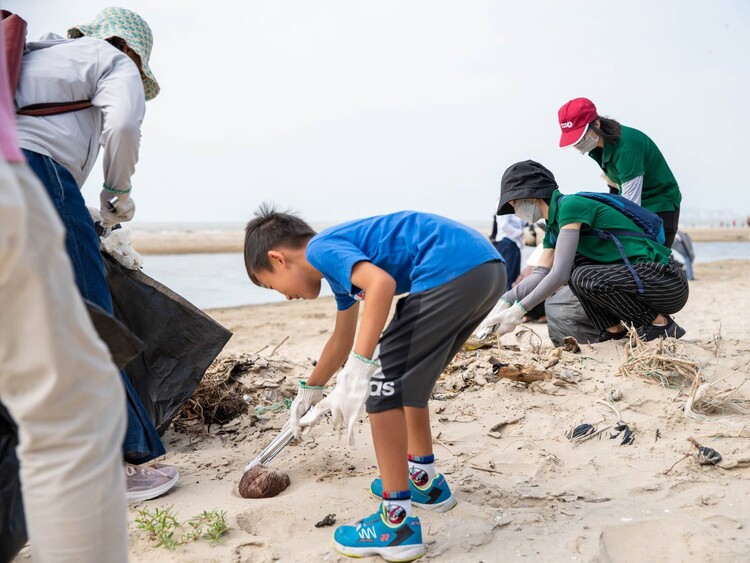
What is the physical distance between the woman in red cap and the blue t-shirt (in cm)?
215

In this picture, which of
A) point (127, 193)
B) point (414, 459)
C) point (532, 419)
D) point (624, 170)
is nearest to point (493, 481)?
point (414, 459)

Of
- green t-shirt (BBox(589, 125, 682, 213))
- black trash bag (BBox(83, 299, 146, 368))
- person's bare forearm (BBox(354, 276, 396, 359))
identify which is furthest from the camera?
green t-shirt (BBox(589, 125, 682, 213))

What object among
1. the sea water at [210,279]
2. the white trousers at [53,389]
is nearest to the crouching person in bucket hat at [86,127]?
the white trousers at [53,389]

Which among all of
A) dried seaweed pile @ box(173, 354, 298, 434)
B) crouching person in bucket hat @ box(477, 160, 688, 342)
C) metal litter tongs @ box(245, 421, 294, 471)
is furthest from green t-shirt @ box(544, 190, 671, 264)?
metal litter tongs @ box(245, 421, 294, 471)

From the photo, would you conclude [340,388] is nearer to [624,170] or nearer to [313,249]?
[313,249]

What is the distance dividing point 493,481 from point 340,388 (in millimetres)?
894

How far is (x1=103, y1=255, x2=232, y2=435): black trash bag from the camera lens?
9.70 feet

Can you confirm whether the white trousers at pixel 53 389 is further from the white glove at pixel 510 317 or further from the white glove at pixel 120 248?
the white glove at pixel 510 317

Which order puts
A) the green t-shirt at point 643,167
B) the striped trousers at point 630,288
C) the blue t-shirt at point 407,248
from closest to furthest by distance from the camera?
the blue t-shirt at point 407,248
the striped trousers at point 630,288
the green t-shirt at point 643,167

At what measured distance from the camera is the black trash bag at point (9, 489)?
1.61 meters

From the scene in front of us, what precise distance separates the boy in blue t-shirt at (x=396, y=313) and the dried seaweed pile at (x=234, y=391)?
3.43 feet

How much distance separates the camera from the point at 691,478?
2.52 meters

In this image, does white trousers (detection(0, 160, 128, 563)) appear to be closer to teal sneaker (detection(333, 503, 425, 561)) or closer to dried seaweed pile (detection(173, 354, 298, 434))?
teal sneaker (detection(333, 503, 425, 561))

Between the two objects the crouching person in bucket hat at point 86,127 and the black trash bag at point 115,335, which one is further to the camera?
the crouching person in bucket hat at point 86,127
